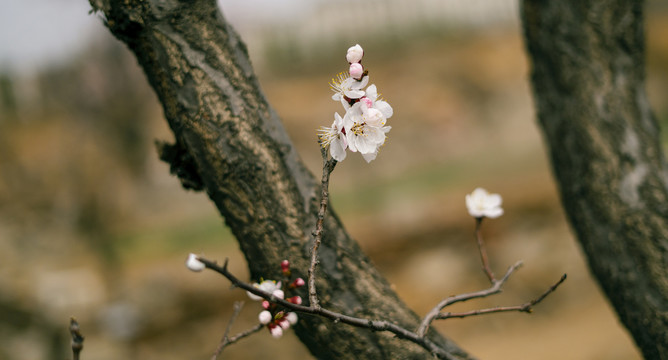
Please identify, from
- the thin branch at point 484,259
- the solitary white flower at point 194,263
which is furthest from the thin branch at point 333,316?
the thin branch at point 484,259

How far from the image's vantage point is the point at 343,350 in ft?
3.04

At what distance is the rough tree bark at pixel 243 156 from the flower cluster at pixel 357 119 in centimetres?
20

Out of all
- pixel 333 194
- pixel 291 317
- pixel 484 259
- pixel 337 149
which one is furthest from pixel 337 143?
pixel 333 194

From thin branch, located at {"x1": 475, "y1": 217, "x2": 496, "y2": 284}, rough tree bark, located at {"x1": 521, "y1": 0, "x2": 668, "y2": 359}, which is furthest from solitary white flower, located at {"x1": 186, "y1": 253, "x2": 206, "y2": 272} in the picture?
rough tree bark, located at {"x1": 521, "y1": 0, "x2": 668, "y2": 359}

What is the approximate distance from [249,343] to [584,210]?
13.5ft

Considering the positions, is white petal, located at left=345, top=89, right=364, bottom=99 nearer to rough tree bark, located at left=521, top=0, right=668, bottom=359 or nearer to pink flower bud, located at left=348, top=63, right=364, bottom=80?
pink flower bud, located at left=348, top=63, right=364, bottom=80

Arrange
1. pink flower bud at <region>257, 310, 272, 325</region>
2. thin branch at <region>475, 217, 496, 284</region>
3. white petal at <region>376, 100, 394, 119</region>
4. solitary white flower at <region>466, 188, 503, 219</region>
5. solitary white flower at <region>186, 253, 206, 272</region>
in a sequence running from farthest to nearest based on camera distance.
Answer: solitary white flower at <region>466, 188, 503, 219</region> < thin branch at <region>475, 217, 496, 284</region> < pink flower bud at <region>257, 310, 272, 325</region> < white petal at <region>376, 100, 394, 119</region> < solitary white flower at <region>186, 253, 206, 272</region>

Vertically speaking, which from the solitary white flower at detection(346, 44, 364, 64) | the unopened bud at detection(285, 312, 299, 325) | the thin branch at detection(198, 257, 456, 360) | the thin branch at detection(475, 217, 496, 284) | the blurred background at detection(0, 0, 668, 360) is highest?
the blurred background at detection(0, 0, 668, 360)

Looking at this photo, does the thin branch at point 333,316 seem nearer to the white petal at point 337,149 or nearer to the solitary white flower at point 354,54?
the white petal at point 337,149

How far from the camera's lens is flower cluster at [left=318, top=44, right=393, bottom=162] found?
0.72 meters

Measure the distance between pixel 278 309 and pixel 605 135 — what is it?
92cm

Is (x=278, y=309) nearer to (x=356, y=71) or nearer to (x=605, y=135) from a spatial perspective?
(x=356, y=71)

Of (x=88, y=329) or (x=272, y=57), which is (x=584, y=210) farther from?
(x=272, y=57)

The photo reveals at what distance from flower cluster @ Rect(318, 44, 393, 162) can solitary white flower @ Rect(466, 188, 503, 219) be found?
0.45m
